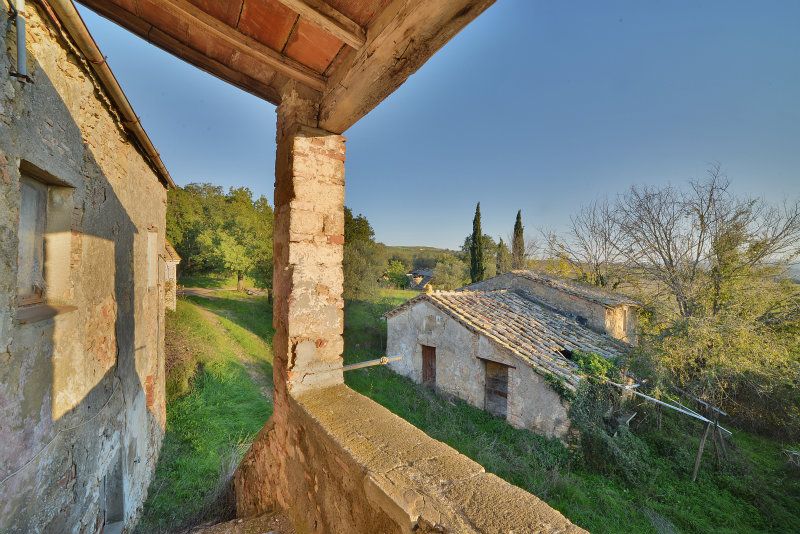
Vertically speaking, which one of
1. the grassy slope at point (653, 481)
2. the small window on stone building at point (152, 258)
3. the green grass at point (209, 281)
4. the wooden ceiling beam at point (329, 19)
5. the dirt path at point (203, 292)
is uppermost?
the wooden ceiling beam at point (329, 19)

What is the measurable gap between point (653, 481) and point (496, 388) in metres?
3.40

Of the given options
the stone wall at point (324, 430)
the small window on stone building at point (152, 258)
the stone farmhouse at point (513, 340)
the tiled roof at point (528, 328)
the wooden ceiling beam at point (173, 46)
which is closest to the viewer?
the stone wall at point (324, 430)

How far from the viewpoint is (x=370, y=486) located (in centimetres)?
149

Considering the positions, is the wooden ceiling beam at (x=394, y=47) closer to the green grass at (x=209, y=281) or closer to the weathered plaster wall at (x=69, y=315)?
the weathered plaster wall at (x=69, y=315)

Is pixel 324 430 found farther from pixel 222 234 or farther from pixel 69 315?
pixel 222 234

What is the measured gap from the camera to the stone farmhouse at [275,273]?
1468 mm

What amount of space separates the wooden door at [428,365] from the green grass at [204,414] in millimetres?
4820

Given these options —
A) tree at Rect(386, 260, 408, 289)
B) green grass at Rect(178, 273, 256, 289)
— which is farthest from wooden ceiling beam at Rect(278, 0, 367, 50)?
tree at Rect(386, 260, 408, 289)

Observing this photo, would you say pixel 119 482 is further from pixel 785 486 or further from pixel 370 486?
pixel 785 486

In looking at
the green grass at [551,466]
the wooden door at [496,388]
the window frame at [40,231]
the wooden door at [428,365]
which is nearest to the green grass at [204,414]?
the green grass at [551,466]

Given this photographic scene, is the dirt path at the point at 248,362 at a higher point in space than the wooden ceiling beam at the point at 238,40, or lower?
lower

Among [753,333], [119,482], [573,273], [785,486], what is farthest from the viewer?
[573,273]

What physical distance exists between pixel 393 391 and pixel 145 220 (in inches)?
311

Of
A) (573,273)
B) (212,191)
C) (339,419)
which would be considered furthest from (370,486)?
(212,191)
